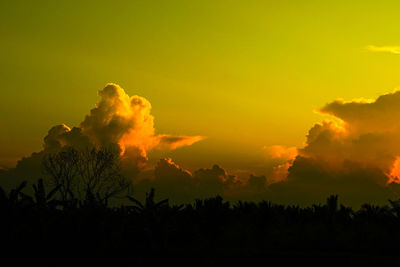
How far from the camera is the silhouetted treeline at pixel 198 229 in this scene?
20.4 m

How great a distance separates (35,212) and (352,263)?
1531cm

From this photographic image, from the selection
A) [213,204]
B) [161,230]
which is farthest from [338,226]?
[161,230]

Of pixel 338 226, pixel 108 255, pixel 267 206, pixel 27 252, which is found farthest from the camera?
pixel 267 206

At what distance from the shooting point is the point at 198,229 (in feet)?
111

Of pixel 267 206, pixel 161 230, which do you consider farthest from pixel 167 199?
pixel 267 206

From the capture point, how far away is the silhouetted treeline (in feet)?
67.0

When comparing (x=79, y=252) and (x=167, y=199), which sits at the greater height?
(x=167, y=199)

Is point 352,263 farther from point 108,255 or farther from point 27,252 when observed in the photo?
point 27,252

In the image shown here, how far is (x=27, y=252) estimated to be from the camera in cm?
1941

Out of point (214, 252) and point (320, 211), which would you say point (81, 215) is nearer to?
point (214, 252)

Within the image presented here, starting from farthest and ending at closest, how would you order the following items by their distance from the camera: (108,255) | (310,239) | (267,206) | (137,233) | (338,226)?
(267,206), (338,226), (310,239), (137,233), (108,255)

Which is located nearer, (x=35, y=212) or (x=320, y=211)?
(x=35, y=212)

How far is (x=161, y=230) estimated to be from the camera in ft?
84.7

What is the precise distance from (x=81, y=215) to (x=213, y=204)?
15.2 meters
